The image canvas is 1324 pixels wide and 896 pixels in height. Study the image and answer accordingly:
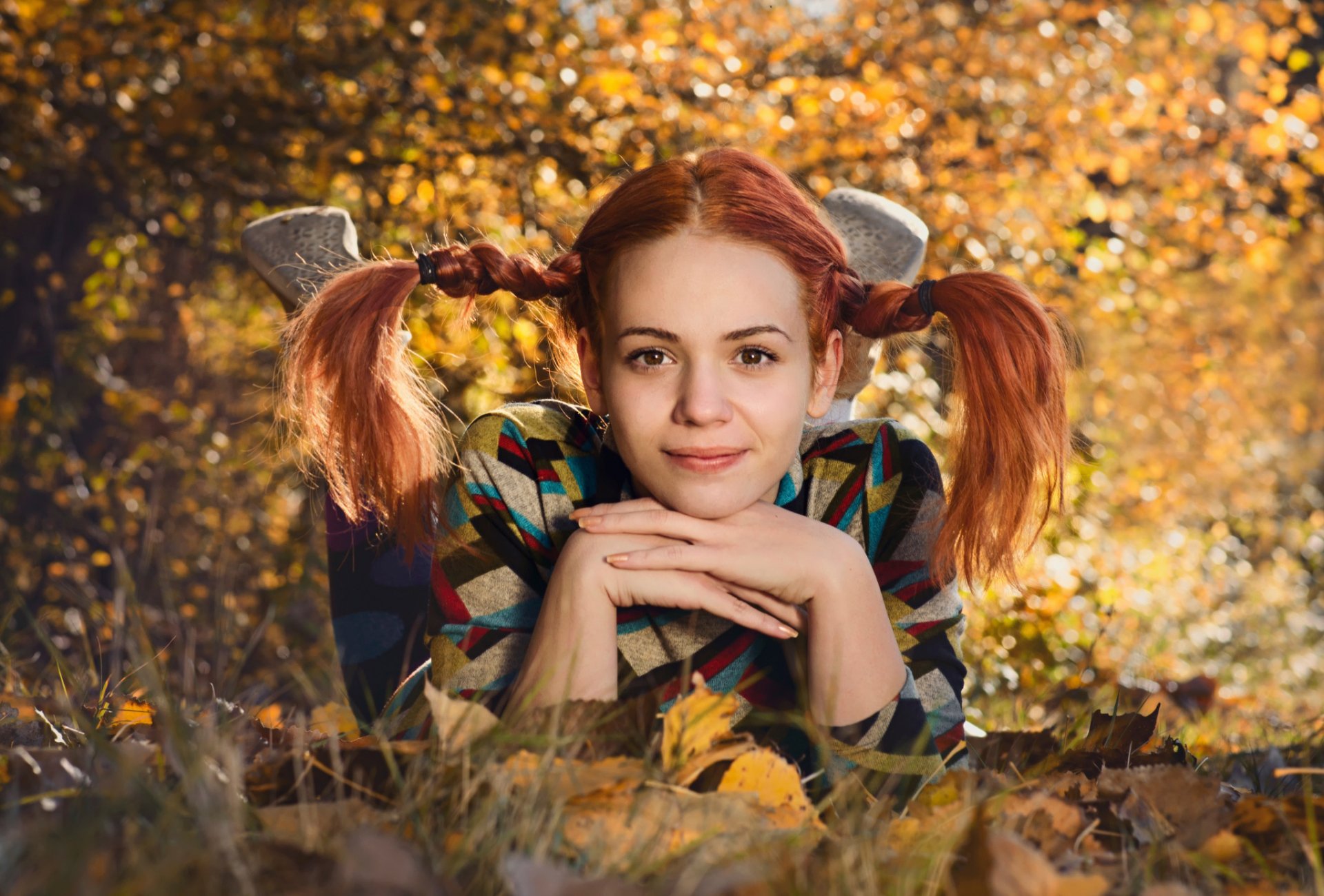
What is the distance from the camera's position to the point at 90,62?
13.6 ft

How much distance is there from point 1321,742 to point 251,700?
210cm

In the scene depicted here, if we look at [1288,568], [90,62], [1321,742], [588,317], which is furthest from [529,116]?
[1288,568]

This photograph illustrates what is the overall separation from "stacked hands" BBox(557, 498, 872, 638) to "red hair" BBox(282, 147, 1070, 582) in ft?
0.99

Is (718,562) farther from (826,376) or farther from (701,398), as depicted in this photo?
→ (826,376)

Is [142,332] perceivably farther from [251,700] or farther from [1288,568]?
[1288,568]

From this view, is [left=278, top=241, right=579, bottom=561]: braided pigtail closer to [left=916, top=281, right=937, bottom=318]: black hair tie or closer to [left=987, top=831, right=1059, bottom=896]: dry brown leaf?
[left=916, top=281, right=937, bottom=318]: black hair tie

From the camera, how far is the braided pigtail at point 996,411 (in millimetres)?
1912

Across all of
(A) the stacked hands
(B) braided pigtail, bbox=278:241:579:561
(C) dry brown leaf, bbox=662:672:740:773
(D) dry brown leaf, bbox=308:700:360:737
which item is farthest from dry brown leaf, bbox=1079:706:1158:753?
(D) dry brown leaf, bbox=308:700:360:737

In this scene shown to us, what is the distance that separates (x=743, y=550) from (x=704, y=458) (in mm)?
155

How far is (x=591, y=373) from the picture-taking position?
2.04 metres

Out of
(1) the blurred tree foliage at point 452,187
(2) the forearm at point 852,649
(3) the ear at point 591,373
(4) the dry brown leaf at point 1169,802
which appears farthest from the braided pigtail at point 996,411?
(1) the blurred tree foliage at point 452,187

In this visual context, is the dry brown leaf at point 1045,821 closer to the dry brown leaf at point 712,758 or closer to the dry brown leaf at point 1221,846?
the dry brown leaf at point 1221,846

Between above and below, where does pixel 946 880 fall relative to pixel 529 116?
below

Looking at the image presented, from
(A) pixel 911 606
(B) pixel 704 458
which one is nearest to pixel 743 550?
(B) pixel 704 458
